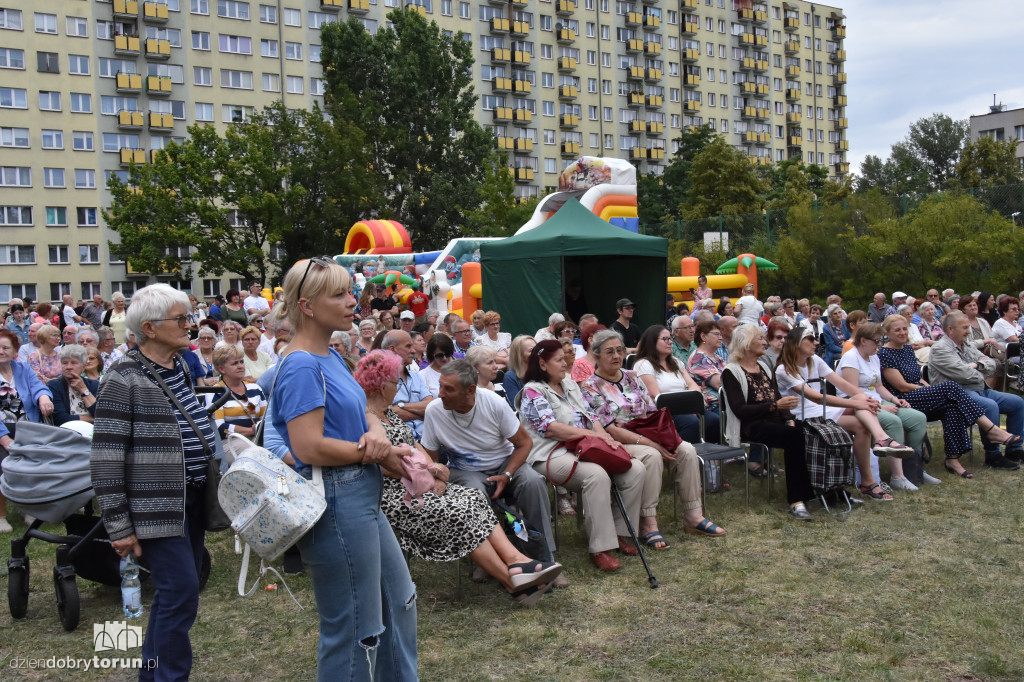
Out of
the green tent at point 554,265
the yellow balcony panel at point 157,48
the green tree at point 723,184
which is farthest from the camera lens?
the yellow balcony panel at point 157,48

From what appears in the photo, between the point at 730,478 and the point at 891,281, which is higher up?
the point at 891,281

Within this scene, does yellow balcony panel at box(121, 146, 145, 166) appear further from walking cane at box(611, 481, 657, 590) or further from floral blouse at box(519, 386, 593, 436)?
walking cane at box(611, 481, 657, 590)

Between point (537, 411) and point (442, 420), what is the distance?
626 mm

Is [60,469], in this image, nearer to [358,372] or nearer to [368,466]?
[358,372]

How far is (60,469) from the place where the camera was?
14.8ft

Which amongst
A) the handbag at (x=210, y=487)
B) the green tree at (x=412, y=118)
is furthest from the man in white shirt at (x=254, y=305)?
the green tree at (x=412, y=118)

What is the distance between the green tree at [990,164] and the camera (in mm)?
47438

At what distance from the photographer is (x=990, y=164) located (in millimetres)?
47812

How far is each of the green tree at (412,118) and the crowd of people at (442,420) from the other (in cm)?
3352

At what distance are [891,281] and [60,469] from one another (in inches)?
709

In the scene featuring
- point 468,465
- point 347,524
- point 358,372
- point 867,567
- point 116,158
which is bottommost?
point 867,567

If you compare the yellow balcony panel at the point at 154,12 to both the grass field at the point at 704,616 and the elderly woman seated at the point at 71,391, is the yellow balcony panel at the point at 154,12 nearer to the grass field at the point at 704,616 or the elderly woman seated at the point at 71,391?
the elderly woman seated at the point at 71,391

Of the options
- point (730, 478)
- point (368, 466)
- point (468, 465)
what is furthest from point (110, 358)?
point (368, 466)

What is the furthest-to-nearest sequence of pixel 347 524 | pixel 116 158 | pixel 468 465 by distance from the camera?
1. pixel 116 158
2. pixel 468 465
3. pixel 347 524
